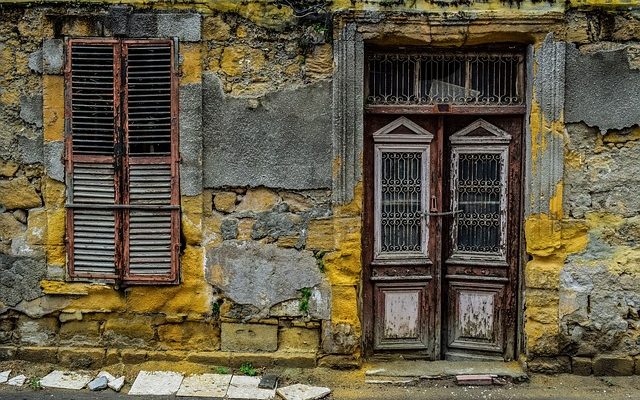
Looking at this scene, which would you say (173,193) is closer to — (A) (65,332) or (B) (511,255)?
(A) (65,332)

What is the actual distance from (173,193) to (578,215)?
3.25m

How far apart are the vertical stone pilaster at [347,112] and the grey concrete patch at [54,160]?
7.24 feet

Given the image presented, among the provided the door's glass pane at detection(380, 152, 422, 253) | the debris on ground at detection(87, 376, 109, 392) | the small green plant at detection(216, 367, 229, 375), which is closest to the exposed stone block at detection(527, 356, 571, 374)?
the door's glass pane at detection(380, 152, 422, 253)

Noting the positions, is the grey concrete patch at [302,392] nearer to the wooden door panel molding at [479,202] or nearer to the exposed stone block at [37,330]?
the wooden door panel molding at [479,202]

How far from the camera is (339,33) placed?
18.1 ft

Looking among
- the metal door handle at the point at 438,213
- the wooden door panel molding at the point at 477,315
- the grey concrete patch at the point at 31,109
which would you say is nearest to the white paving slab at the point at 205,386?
the wooden door panel molding at the point at 477,315

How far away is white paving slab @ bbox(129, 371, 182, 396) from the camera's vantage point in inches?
213

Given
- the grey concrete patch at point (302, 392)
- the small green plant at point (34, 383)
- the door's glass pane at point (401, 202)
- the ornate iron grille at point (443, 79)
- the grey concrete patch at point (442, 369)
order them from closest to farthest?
the grey concrete patch at point (302, 392) → the small green plant at point (34, 383) → the grey concrete patch at point (442, 369) → the ornate iron grille at point (443, 79) → the door's glass pane at point (401, 202)

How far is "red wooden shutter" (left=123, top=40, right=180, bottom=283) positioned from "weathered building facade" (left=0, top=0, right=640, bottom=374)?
16 millimetres

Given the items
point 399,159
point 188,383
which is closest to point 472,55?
point 399,159

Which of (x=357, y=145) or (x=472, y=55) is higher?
(x=472, y=55)

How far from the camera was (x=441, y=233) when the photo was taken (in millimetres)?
5938

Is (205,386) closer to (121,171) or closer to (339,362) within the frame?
(339,362)

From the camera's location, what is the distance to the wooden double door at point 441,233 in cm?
586
